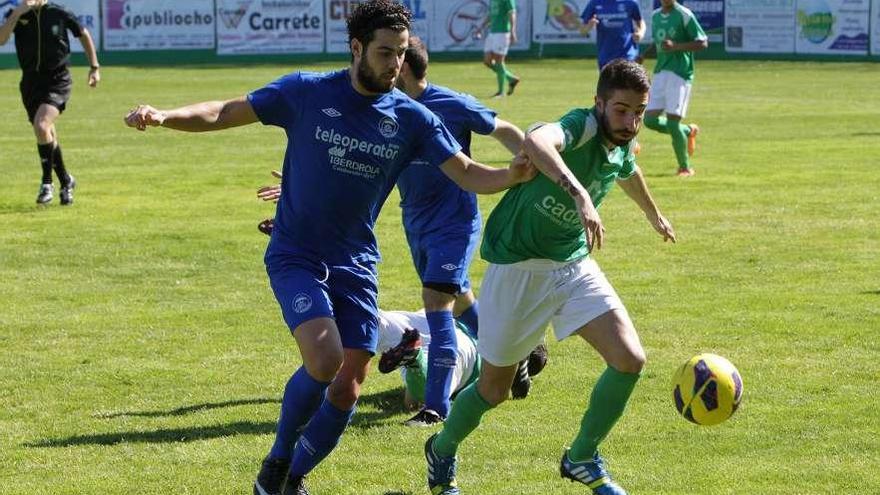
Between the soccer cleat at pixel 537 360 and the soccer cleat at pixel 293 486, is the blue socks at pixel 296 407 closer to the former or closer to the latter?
the soccer cleat at pixel 293 486

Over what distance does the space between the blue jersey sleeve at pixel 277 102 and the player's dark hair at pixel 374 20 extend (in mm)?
Result: 348

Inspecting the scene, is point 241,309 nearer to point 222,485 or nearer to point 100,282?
point 100,282

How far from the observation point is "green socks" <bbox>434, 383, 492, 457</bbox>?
6527 mm

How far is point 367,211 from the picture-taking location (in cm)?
638

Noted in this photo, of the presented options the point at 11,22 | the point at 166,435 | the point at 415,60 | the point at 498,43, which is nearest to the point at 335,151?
the point at 415,60

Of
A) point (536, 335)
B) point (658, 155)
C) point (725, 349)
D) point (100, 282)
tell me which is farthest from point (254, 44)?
point (536, 335)

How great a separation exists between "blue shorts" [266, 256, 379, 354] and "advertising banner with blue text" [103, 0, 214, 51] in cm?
3420

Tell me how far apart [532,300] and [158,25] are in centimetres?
3495

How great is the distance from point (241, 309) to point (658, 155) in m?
10.2

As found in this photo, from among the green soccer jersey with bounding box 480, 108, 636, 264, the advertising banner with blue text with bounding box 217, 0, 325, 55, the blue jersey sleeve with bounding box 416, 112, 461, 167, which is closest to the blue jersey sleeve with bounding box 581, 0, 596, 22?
the green soccer jersey with bounding box 480, 108, 636, 264

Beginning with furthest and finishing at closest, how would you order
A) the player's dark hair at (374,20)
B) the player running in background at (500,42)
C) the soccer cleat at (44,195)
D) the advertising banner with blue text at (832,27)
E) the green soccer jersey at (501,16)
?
the advertising banner with blue text at (832,27), the green soccer jersey at (501,16), the player running in background at (500,42), the soccer cleat at (44,195), the player's dark hair at (374,20)

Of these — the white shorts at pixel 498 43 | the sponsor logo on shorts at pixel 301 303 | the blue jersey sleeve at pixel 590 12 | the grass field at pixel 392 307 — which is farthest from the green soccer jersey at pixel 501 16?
the sponsor logo on shorts at pixel 301 303

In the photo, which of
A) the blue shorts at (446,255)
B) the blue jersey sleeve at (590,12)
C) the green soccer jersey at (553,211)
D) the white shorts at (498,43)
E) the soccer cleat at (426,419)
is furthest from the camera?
the white shorts at (498,43)

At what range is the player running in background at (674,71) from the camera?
1764cm
